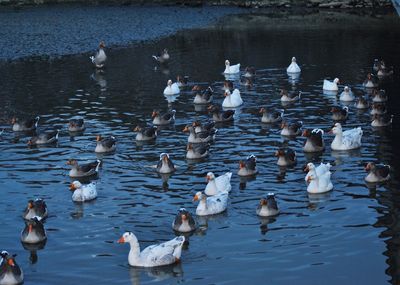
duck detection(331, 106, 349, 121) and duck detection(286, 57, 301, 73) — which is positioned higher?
duck detection(286, 57, 301, 73)

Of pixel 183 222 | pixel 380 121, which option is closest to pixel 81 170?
pixel 183 222

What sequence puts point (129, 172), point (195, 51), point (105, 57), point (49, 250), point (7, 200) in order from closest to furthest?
point (49, 250) → point (7, 200) → point (129, 172) → point (105, 57) → point (195, 51)

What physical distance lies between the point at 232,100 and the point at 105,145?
906 cm

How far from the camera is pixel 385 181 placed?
90.8 ft

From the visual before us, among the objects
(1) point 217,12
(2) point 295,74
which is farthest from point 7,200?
(1) point 217,12

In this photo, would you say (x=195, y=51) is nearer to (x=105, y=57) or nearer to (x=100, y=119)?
(x=105, y=57)

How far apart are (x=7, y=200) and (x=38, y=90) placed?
18630mm

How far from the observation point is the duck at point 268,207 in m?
24.5

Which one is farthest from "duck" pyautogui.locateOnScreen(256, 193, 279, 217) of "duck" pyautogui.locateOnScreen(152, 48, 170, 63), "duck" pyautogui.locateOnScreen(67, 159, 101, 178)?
"duck" pyautogui.locateOnScreen(152, 48, 170, 63)

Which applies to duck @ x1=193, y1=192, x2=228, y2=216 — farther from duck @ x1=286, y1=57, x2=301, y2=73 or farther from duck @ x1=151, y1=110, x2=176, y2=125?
duck @ x1=286, y1=57, x2=301, y2=73

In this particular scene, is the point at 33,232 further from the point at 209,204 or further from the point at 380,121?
the point at 380,121

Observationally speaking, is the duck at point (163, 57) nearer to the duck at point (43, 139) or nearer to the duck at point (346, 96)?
the duck at point (346, 96)

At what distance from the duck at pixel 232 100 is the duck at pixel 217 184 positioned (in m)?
11.9

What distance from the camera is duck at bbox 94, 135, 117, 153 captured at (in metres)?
32.1
